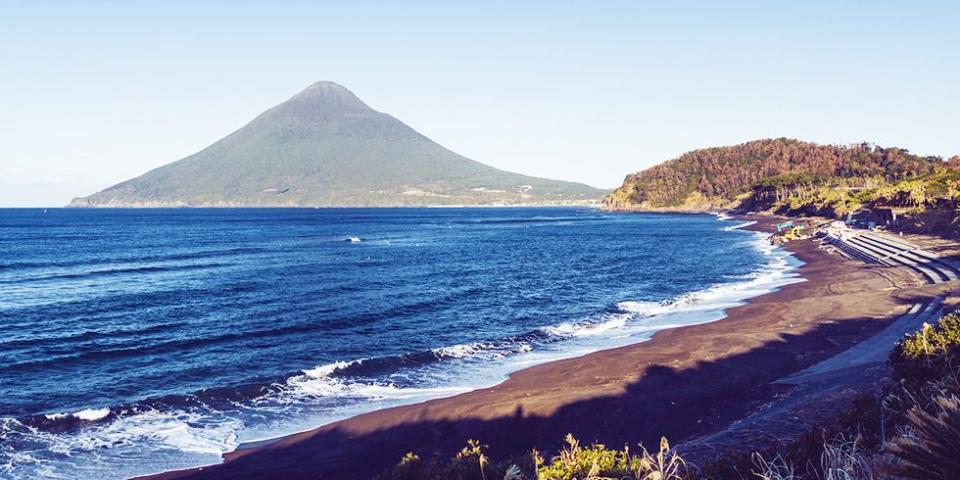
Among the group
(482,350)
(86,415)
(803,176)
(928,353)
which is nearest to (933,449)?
(928,353)

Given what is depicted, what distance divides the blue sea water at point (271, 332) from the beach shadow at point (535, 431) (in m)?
1.64

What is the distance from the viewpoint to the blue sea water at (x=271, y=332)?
15.8 metres

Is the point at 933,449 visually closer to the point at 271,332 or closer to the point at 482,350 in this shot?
the point at 482,350

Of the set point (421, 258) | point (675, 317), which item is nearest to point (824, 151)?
point (421, 258)

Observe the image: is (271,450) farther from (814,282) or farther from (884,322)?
(814,282)

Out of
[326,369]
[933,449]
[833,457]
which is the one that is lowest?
[326,369]

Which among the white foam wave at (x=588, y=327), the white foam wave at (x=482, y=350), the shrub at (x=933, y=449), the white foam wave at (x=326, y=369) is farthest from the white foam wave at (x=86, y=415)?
the shrub at (x=933, y=449)

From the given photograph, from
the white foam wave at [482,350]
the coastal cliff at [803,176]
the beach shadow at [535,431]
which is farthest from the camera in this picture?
the coastal cliff at [803,176]

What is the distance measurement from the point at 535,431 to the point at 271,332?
52.2 feet

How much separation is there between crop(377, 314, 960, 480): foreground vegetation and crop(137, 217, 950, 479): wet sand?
401 centimetres

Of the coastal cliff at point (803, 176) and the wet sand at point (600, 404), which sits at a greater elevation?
the coastal cliff at point (803, 176)

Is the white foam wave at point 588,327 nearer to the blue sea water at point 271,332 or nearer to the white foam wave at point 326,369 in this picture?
the blue sea water at point 271,332

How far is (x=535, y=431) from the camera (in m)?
14.3

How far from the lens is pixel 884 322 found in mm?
22594
